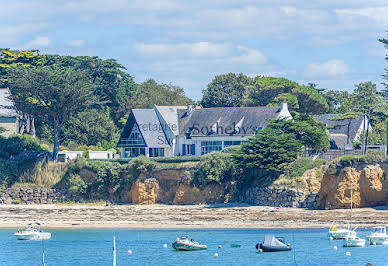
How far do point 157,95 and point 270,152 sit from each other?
57.4 meters

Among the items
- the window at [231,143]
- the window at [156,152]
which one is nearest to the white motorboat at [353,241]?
the window at [231,143]

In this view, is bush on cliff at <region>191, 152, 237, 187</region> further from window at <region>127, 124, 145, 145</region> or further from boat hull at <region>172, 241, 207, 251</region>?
boat hull at <region>172, 241, 207, 251</region>

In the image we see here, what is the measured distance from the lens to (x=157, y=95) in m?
127

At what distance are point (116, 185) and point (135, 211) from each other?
278 inches

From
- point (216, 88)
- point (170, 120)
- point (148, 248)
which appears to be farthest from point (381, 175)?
point (216, 88)

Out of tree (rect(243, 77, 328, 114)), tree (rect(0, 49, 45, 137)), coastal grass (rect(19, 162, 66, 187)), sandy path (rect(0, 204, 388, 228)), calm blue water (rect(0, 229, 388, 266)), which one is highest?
tree (rect(0, 49, 45, 137))

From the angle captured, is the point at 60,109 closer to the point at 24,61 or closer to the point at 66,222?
the point at 66,222

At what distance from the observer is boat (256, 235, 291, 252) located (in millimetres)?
53094

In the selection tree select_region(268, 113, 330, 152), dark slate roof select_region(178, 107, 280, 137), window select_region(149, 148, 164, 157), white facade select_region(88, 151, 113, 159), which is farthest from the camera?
white facade select_region(88, 151, 113, 159)

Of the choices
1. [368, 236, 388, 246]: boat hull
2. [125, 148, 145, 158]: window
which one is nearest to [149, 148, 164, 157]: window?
[125, 148, 145, 158]: window

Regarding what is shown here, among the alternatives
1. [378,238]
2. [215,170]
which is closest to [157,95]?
[215,170]

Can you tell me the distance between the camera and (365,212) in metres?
63.5

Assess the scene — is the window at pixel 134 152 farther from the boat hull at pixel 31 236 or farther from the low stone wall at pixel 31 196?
the boat hull at pixel 31 236

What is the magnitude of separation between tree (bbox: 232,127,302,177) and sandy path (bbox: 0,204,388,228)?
411 cm
